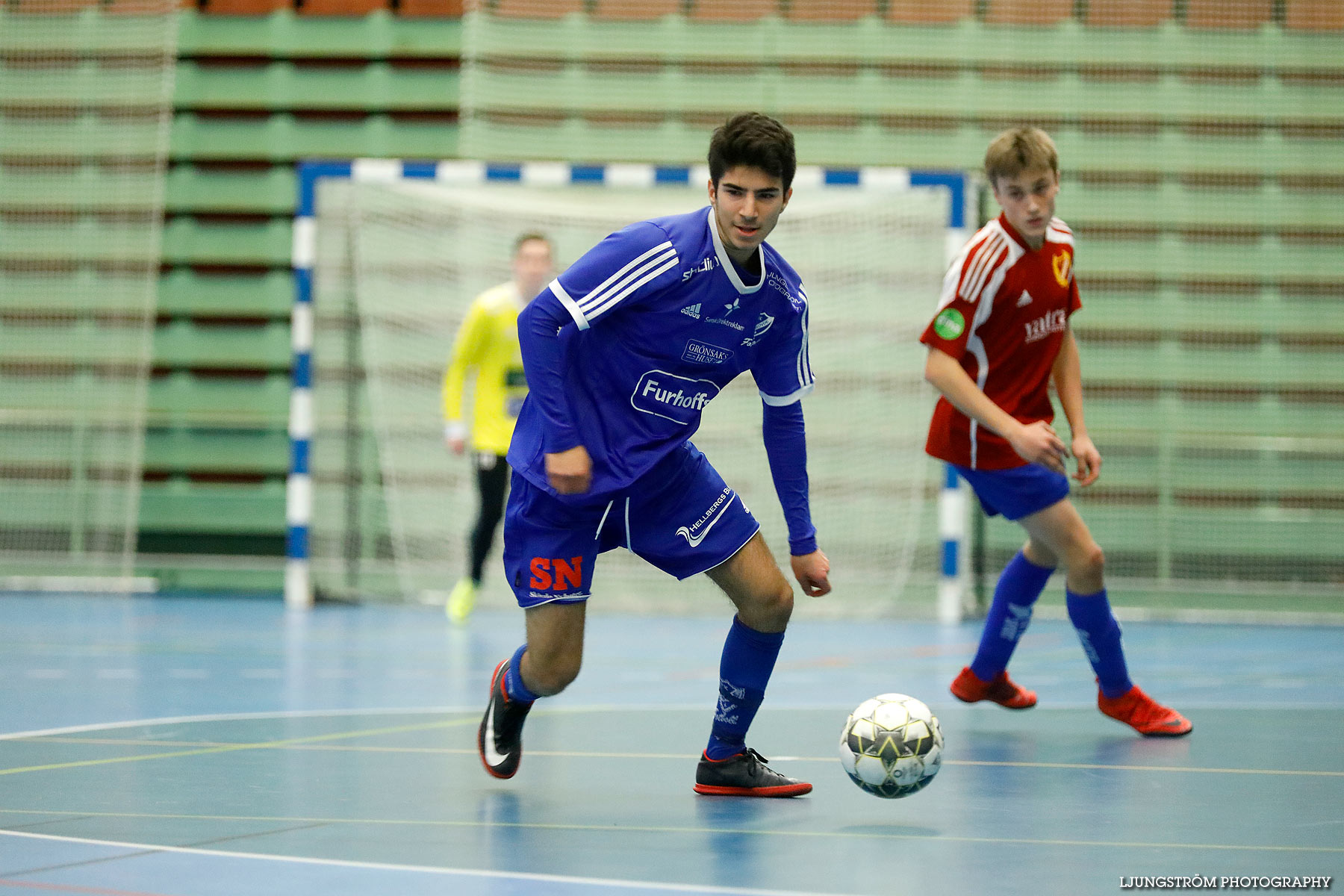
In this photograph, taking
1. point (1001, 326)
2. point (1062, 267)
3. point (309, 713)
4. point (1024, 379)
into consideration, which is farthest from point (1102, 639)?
point (309, 713)

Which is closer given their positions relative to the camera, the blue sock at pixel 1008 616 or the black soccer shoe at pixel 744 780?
the black soccer shoe at pixel 744 780

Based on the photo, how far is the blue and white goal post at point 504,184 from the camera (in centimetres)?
913

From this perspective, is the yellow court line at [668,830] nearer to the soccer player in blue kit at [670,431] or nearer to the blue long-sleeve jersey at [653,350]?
the soccer player in blue kit at [670,431]

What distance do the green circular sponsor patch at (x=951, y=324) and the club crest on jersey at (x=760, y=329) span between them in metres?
1.20

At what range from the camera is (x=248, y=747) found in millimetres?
4535

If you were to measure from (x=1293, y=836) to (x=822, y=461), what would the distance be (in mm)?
6541

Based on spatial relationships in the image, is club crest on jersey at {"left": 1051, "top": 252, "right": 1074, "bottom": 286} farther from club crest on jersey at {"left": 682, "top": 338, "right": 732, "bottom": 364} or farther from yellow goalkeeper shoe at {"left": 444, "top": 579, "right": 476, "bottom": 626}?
yellow goalkeeper shoe at {"left": 444, "top": 579, "right": 476, "bottom": 626}

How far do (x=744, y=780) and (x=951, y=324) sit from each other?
1.68 m

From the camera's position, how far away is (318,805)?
3619 millimetres

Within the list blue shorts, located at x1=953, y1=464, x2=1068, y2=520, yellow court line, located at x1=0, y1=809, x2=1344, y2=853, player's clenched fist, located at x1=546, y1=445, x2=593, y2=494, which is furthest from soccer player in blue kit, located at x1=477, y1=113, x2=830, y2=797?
blue shorts, located at x1=953, y1=464, x2=1068, y2=520

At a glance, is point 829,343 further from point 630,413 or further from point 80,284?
point 630,413

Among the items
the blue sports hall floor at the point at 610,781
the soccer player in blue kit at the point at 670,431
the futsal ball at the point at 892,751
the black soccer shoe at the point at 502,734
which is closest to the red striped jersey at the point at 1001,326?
the blue sports hall floor at the point at 610,781

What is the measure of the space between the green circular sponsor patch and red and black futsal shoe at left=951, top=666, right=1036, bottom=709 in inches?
45.2

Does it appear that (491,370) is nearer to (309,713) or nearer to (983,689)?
(309,713)
